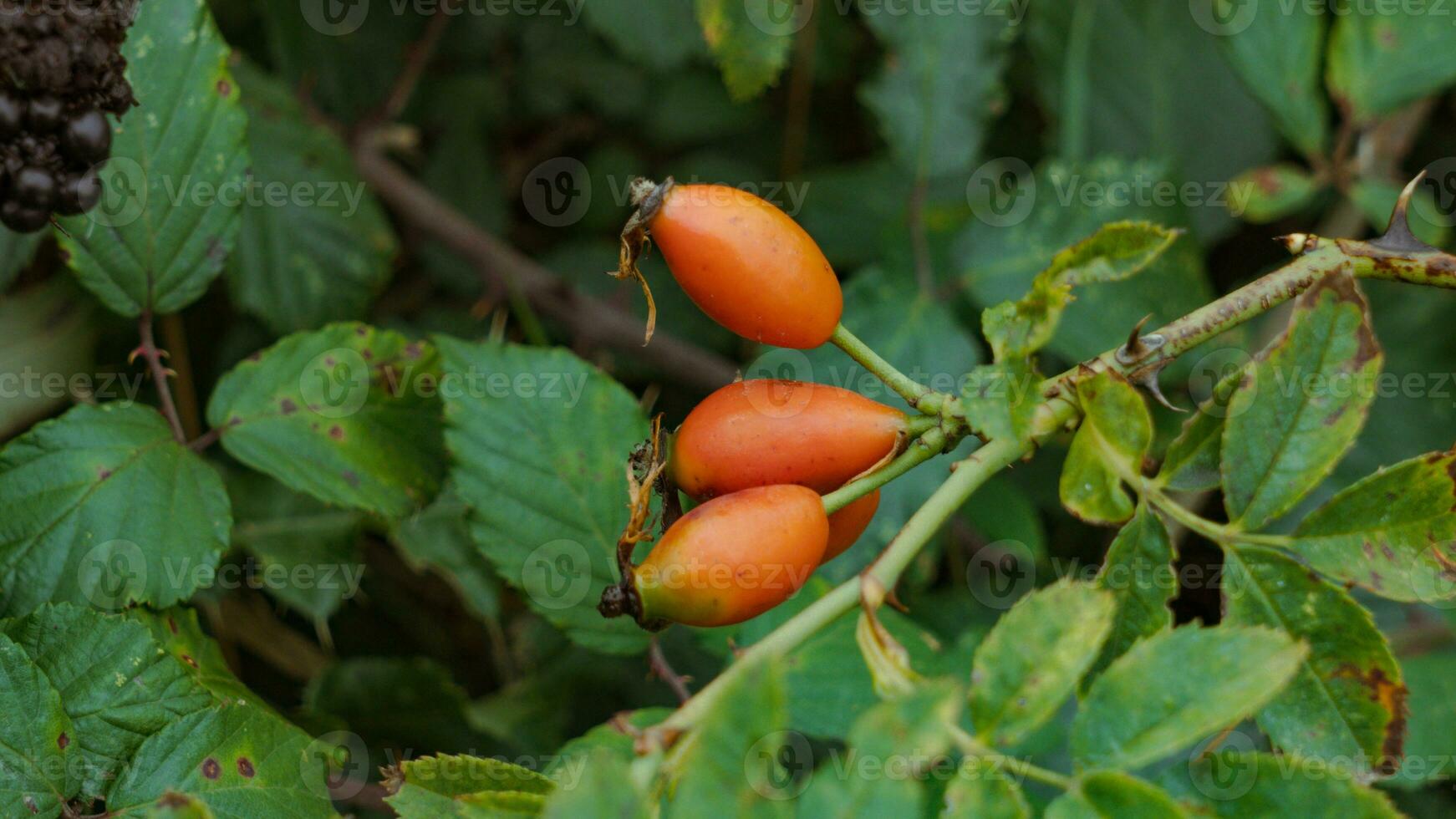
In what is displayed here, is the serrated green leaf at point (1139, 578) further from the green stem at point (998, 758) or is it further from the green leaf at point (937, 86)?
the green leaf at point (937, 86)

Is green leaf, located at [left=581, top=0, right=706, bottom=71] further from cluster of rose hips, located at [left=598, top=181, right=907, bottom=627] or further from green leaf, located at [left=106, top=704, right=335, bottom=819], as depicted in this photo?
green leaf, located at [left=106, top=704, right=335, bottom=819]

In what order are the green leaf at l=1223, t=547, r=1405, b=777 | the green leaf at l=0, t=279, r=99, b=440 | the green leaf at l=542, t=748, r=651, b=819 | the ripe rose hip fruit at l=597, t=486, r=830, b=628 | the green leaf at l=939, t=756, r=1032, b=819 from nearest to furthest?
1. the green leaf at l=542, t=748, r=651, b=819
2. the green leaf at l=939, t=756, r=1032, b=819
3. the ripe rose hip fruit at l=597, t=486, r=830, b=628
4. the green leaf at l=1223, t=547, r=1405, b=777
5. the green leaf at l=0, t=279, r=99, b=440

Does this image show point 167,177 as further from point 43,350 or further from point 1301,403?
point 1301,403

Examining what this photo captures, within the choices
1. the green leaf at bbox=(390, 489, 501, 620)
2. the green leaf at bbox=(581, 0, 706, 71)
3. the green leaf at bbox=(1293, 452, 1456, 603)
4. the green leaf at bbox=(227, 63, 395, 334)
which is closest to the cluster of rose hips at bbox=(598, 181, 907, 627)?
the green leaf at bbox=(1293, 452, 1456, 603)

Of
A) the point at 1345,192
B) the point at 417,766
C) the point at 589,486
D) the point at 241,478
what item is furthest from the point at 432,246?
the point at 1345,192

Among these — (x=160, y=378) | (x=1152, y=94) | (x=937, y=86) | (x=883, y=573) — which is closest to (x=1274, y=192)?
(x=1152, y=94)

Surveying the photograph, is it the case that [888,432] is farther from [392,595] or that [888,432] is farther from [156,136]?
[392,595]
